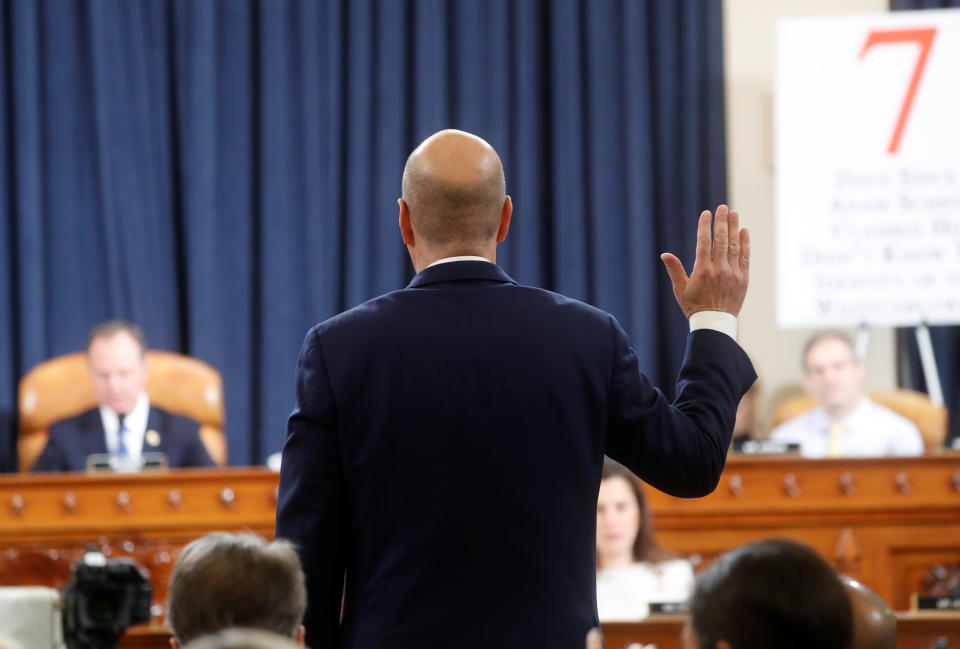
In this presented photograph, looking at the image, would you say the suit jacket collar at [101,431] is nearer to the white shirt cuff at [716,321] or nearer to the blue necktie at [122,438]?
the blue necktie at [122,438]

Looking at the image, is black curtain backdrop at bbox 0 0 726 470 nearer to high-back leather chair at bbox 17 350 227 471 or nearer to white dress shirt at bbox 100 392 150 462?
high-back leather chair at bbox 17 350 227 471

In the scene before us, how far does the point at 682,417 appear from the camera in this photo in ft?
5.82

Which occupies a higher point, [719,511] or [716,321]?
[716,321]

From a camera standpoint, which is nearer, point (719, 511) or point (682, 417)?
point (682, 417)

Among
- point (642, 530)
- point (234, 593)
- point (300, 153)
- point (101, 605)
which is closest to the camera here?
point (234, 593)

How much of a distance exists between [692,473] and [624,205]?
A: 493 centimetres

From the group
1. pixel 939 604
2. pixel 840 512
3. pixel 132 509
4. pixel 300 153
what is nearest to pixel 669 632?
pixel 939 604

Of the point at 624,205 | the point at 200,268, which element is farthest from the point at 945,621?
the point at 200,268

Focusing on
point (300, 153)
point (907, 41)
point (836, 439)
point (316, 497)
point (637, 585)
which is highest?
point (907, 41)

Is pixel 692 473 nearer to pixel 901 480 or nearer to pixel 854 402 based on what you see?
pixel 901 480

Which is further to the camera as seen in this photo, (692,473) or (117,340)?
(117,340)

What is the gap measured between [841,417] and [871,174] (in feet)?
3.55

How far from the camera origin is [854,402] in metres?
5.42

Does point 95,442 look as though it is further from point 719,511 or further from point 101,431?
point 719,511
